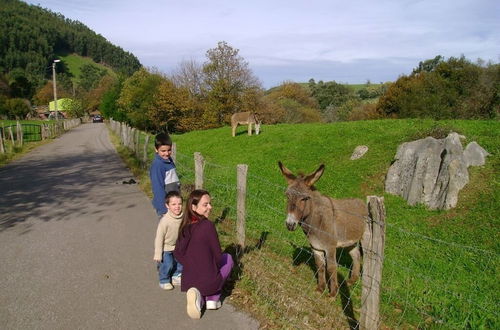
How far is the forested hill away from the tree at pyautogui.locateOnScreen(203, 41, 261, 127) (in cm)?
9774

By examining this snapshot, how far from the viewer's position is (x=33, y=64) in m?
132

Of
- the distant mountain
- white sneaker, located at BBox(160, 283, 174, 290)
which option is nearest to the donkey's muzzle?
white sneaker, located at BBox(160, 283, 174, 290)

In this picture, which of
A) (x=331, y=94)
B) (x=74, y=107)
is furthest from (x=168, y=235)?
(x=74, y=107)

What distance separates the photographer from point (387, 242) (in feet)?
28.1

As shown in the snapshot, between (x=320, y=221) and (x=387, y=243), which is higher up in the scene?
(x=320, y=221)

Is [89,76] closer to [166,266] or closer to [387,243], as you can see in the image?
[387,243]

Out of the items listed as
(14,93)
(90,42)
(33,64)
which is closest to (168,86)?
(14,93)

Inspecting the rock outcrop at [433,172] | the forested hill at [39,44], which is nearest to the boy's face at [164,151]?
the rock outcrop at [433,172]

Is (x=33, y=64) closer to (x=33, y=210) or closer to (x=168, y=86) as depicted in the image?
(x=168, y=86)

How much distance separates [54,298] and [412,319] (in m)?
4.89

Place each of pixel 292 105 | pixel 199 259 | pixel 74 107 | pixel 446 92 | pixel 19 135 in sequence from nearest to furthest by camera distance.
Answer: pixel 199 259 → pixel 19 135 → pixel 446 92 → pixel 292 105 → pixel 74 107

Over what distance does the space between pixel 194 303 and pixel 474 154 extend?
1046 cm

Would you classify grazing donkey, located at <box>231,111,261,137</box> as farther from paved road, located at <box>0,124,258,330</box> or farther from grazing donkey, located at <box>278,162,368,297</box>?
grazing donkey, located at <box>278,162,368,297</box>

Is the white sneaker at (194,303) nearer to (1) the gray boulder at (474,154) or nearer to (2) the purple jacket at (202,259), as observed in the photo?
(2) the purple jacket at (202,259)
